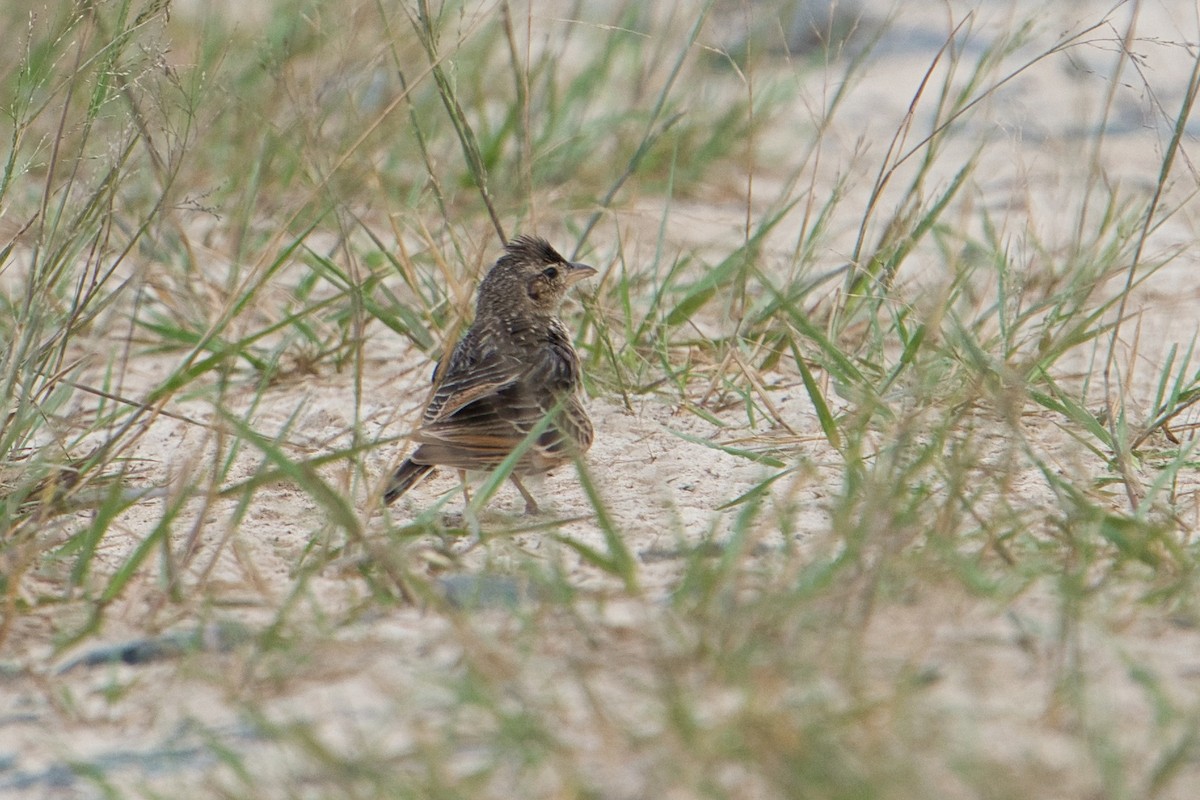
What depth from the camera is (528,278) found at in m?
4.31

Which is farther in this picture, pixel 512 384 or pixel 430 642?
pixel 512 384

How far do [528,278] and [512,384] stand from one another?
0.65 meters

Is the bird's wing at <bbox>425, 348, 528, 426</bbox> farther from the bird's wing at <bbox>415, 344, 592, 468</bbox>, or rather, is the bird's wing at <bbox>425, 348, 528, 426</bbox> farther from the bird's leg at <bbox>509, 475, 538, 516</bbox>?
the bird's leg at <bbox>509, 475, 538, 516</bbox>

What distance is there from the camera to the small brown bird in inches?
135

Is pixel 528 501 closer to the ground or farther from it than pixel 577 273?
closer to the ground

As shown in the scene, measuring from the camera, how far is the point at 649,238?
18.2 feet

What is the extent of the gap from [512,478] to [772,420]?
707 mm

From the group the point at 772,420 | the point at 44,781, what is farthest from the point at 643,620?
the point at 772,420

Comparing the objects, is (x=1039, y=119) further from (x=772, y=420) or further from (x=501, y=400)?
(x=501, y=400)

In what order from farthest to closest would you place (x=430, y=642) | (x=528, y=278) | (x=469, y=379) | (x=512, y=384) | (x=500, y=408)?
(x=528, y=278) < (x=469, y=379) < (x=512, y=384) < (x=500, y=408) < (x=430, y=642)

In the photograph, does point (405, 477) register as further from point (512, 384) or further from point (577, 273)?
point (577, 273)

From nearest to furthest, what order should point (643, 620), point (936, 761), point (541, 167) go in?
point (936, 761)
point (643, 620)
point (541, 167)

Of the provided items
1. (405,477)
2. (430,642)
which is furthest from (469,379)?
(430,642)

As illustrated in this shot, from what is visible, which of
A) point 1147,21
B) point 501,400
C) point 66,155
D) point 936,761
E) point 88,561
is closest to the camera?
point 936,761
